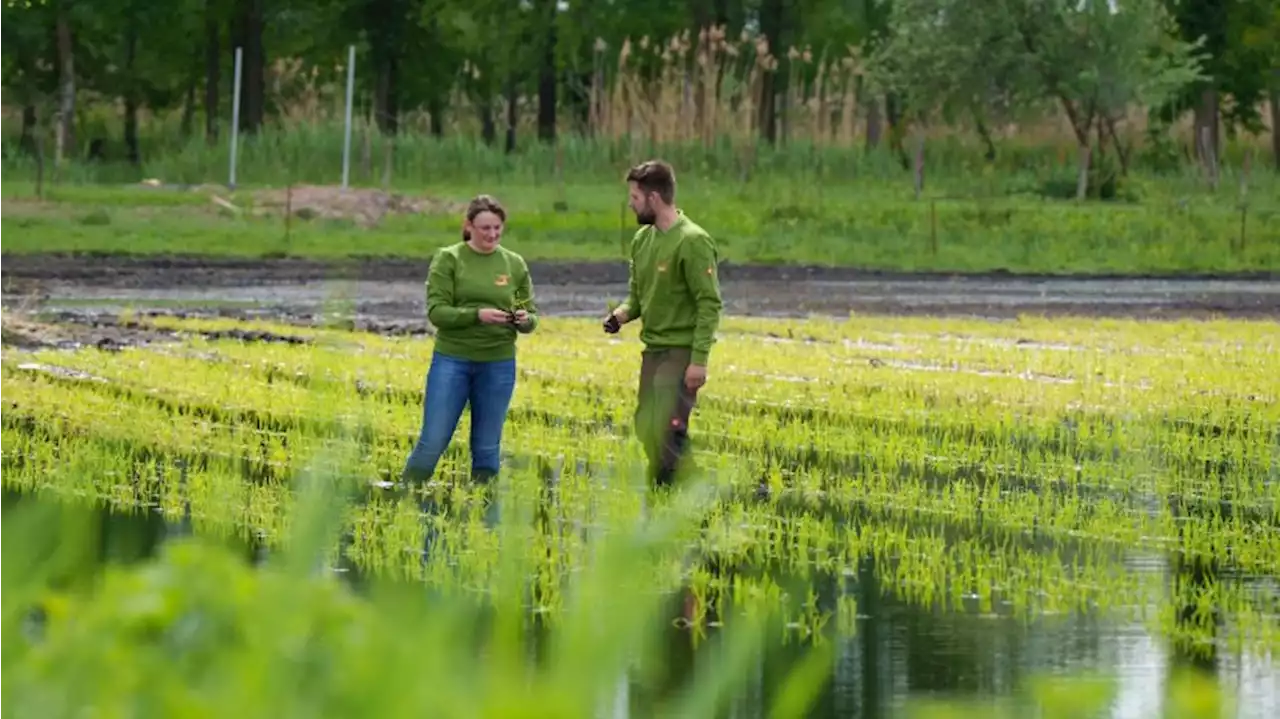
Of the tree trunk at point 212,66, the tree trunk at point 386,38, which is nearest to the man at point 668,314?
the tree trunk at point 386,38

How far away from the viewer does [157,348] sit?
23.6 m

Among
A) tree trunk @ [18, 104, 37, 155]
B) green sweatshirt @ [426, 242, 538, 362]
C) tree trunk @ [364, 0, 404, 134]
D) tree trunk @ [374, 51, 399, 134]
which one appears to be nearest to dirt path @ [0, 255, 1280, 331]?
green sweatshirt @ [426, 242, 538, 362]

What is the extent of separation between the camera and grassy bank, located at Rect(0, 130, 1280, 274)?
136 ft

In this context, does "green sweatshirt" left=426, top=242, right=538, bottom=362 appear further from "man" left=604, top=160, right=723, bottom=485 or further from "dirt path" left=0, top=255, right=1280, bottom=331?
"dirt path" left=0, top=255, right=1280, bottom=331

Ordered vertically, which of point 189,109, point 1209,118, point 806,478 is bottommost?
point 806,478

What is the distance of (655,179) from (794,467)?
304 cm

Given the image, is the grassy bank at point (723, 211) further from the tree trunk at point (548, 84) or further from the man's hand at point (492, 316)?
Result: the man's hand at point (492, 316)

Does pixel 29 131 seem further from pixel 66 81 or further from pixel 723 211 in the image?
pixel 723 211

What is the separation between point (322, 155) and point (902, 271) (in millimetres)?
12817

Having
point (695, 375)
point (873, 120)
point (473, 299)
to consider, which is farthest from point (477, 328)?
point (873, 120)

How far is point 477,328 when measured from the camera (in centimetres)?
1338

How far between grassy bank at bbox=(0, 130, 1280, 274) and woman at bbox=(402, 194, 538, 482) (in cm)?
A: 2585

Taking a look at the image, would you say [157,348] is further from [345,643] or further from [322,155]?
[322,155]

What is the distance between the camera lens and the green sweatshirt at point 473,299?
1320cm
